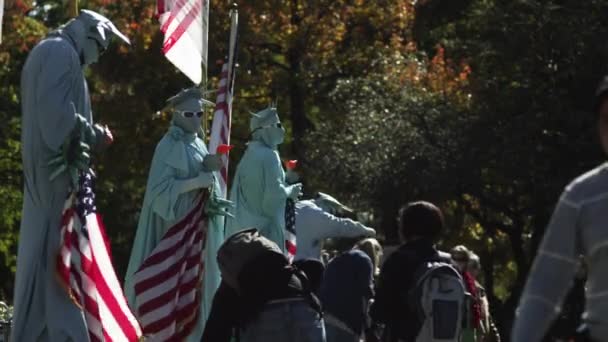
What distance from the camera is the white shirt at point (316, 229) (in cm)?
1669

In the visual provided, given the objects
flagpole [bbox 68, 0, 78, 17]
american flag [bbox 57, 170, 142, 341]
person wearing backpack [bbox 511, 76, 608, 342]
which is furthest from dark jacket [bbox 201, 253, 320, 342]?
flagpole [bbox 68, 0, 78, 17]

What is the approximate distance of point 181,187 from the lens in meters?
14.6

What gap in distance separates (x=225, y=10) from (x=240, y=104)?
1.67 m

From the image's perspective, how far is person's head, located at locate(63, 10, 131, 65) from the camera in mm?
12059

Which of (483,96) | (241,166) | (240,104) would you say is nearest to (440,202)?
(483,96)

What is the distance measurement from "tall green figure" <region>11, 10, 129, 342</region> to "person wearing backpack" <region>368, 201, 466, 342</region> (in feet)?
5.74

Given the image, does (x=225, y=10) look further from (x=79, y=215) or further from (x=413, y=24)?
(x=79, y=215)

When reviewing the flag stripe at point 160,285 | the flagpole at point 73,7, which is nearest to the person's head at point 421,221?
the flagpole at point 73,7

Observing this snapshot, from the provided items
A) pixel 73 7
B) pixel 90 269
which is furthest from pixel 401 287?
pixel 73 7

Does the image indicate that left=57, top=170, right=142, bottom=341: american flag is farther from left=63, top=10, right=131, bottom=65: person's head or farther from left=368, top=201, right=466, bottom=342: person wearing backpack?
left=368, top=201, right=466, bottom=342: person wearing backpack

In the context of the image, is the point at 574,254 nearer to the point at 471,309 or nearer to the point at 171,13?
the point at 471,309

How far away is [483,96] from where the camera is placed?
102 feet

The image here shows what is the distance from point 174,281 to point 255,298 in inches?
219

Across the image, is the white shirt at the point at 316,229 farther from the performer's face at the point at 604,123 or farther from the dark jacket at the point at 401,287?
the performer's face at the point at 604,123
